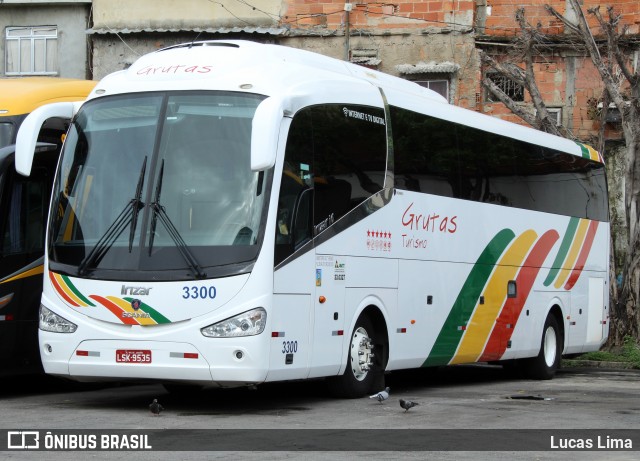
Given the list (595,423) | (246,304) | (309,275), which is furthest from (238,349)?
(595,423)

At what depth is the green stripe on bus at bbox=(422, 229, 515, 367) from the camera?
15.3 meters

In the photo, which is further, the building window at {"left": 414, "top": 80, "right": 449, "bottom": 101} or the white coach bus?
the building window at {"left": 414, "top": 80, "right": 449, "bottom": 101}

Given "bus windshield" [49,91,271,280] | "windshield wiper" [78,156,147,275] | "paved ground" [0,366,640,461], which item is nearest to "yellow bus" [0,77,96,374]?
"paved ground" [0,366,640,461]

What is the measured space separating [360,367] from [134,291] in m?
2.95

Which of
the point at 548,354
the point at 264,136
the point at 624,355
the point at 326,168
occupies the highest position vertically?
the point at 264,136

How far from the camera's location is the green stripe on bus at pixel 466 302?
15312 millimetres

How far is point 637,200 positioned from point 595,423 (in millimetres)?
12351

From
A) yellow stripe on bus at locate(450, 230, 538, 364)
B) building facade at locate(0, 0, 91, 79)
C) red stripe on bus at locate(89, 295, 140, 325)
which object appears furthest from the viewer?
building facade at locate(0, 0, 91, 79)

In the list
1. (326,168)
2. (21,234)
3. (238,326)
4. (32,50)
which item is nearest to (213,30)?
(32,50)

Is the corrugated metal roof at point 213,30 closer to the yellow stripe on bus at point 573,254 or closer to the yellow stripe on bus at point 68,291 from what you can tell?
the yellow stripe on bus at point 573,254

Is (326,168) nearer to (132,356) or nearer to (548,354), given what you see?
(132,356)

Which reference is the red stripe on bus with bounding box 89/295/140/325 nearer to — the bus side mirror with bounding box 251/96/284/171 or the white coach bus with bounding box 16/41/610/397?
the white coach bus with bounding box 16/41/610/397

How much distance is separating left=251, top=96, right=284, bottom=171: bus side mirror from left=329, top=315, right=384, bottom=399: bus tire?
2.74m

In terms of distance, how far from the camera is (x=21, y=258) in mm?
13742
